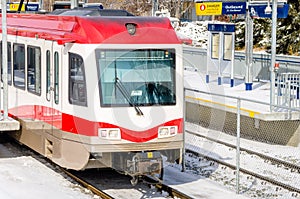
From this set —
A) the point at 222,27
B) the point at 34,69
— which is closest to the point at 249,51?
the point at 222,27

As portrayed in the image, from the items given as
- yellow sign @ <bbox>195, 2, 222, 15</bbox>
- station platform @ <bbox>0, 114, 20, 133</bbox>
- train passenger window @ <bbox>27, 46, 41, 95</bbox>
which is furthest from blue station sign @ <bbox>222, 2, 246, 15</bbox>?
station platform @ <bbox>0, 114, 20, 133</bbox>

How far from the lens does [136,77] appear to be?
11.4 meters

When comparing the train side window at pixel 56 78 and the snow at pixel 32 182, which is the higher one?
the train side window at pixel 56 78

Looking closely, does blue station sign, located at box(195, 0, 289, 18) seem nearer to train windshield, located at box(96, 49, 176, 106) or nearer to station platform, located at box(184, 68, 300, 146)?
station platform, located at box(184, 68, 300, 146)

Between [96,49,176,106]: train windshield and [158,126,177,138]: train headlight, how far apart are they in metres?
0.42

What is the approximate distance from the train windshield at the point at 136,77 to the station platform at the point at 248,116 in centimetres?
281

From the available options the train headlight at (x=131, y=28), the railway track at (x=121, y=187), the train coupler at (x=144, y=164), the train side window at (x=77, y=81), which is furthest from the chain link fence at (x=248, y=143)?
the train side window at (x=77, y=81)

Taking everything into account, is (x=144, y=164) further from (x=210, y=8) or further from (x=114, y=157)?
(x=210, y=8)

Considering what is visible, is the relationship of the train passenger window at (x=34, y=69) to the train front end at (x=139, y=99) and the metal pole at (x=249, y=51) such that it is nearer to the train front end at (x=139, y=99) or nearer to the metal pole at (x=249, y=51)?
the train front end at (x=139, y=99)

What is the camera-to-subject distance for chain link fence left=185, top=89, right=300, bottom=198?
12.8 meters

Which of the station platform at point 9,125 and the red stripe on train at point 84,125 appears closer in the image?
the red stripe on train at point 84,125

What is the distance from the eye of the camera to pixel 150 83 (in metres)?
11.5

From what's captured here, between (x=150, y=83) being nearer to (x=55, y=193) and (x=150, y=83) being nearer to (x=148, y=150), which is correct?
(x=148, y=150)

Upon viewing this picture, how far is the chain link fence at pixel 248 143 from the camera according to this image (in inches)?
503
